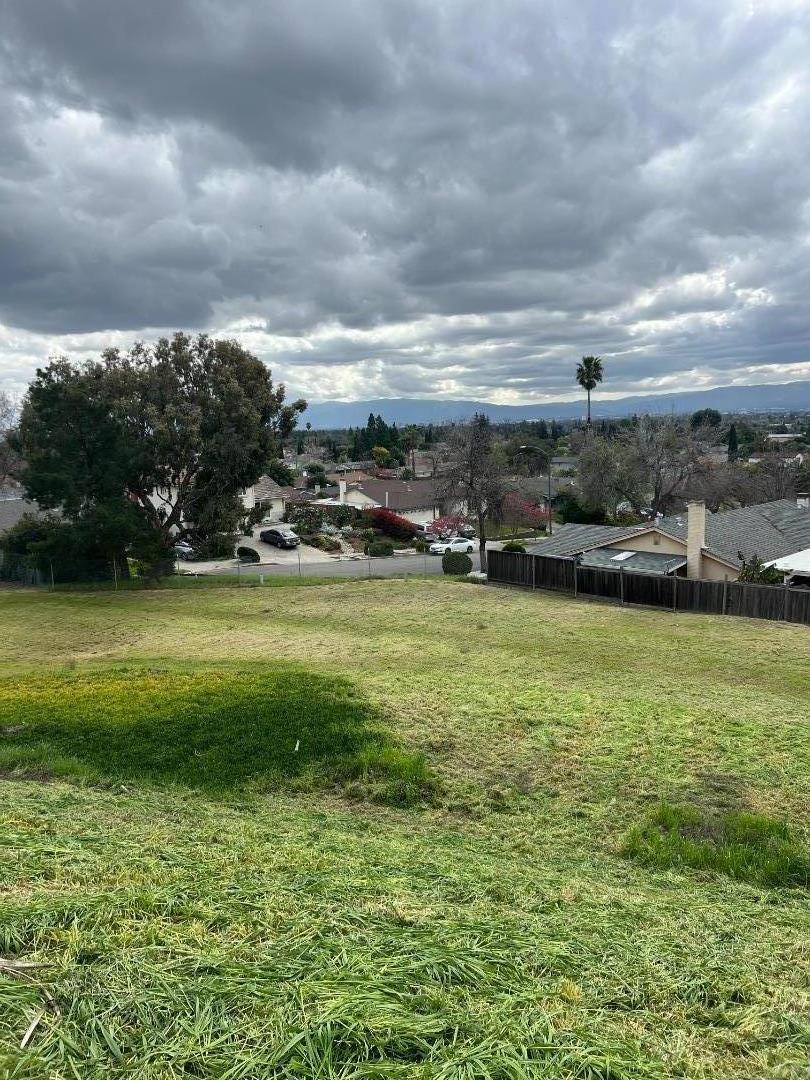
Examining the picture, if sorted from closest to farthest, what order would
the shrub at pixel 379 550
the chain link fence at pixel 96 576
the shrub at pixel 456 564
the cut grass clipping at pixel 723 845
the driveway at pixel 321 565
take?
the cut grass clipping at pixel 723 845, the chain link fence at pixel 96 576, the shrub at pixel 456 564, the driveway at pixel 321 565, the shrub at pixel 379 550

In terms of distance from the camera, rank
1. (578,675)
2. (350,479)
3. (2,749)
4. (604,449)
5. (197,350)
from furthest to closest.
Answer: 1. (350,479)
2. (604,449)
3. (197,350)
4. (578,675)
5. (2,749)

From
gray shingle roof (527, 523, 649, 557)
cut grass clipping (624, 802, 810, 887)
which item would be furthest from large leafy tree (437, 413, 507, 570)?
cut grass clipping (624, 802, 810, 887)

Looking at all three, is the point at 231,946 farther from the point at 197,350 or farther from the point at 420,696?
the point at 197,350

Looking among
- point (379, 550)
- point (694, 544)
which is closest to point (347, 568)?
point (379, 550)

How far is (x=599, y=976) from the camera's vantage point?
3.80m

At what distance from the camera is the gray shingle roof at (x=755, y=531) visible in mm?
27172

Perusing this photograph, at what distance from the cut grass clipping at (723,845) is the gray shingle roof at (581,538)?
21409 millimetres

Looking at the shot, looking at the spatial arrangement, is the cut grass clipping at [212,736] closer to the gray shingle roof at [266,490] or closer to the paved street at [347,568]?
the paved street at [347,568]

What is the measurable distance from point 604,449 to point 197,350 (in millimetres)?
→ 32978

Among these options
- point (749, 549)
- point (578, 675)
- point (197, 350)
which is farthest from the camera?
point (197, 350)

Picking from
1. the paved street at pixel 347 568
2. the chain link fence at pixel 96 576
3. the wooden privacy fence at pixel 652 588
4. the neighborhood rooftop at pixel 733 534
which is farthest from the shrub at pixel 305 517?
the wooden privacy fence at pixel 652 588

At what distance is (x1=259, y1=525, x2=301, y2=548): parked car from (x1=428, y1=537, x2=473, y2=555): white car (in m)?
10.3

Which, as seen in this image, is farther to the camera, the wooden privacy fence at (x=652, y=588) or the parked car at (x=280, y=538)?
the parked car at (x=280, y=538)

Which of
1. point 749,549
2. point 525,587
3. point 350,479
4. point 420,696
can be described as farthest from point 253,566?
point 350,479
